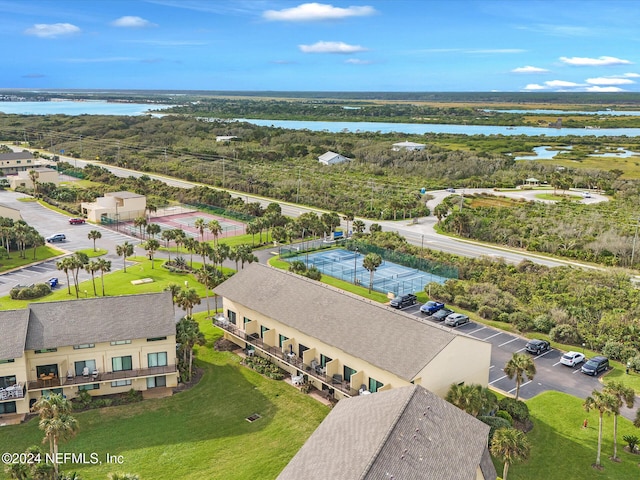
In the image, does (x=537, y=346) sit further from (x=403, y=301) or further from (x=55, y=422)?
(x=55, y=422)

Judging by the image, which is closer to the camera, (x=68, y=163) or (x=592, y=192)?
(x=592, y=192)

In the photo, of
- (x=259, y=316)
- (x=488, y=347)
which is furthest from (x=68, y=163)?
(x=488, y=347)

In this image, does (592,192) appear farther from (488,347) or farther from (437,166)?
(488,347)

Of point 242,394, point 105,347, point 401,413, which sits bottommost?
point 242,394

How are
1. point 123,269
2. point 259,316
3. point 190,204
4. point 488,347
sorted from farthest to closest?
1. point 190,204
2. point 123,269
3. point 259,316
4. point 488,347

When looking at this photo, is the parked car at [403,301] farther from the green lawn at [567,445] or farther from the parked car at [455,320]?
the green lawn at [567,445]

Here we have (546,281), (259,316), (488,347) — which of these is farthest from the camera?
(546,281)
